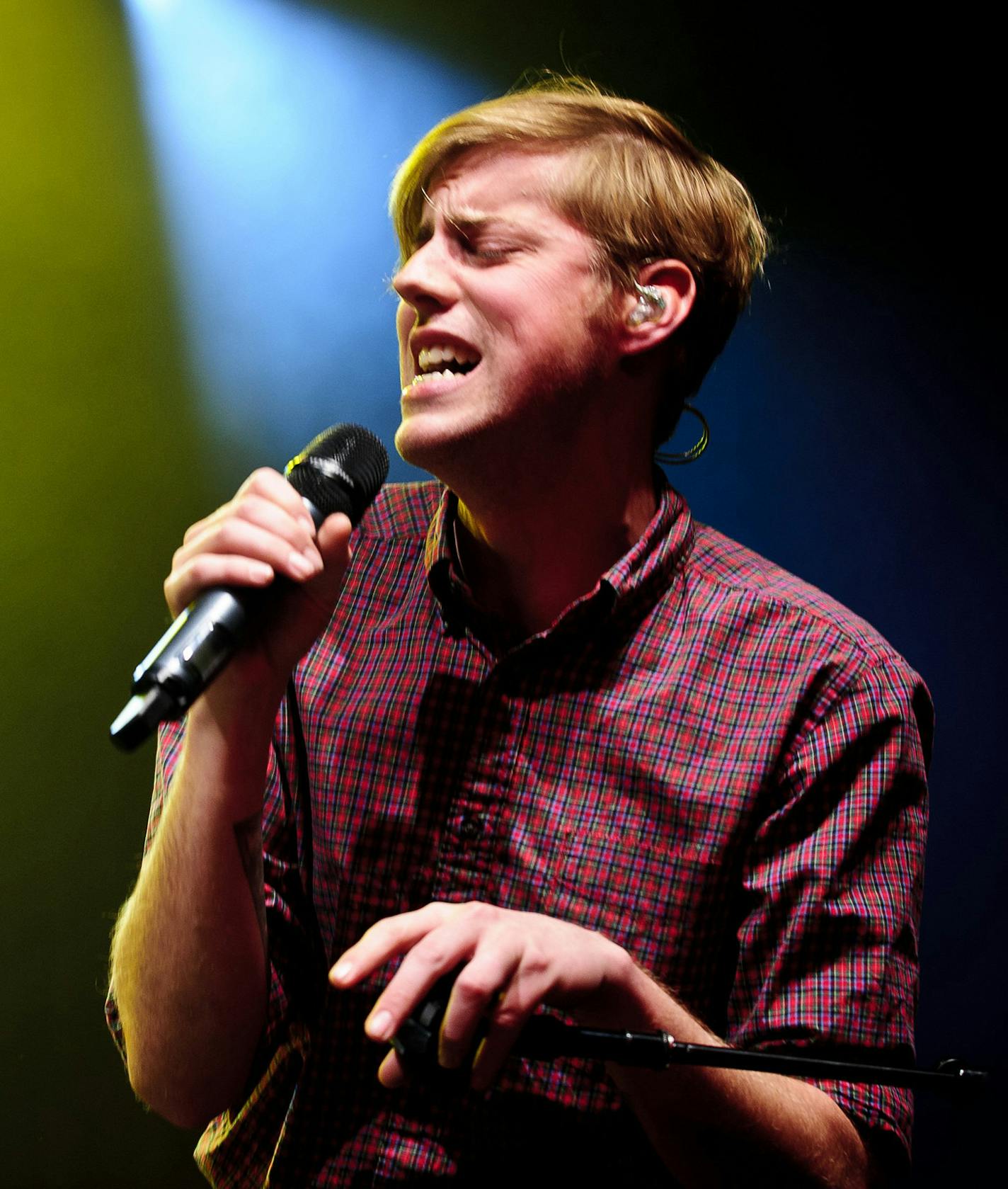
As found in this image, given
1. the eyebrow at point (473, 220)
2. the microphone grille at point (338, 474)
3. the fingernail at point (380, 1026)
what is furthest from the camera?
the eyebrow at point (473, 220)

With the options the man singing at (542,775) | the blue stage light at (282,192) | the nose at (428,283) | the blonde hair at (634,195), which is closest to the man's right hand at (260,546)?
the man singing at (542,775)

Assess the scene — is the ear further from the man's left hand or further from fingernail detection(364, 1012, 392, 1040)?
fingernail detection(364, 1012, 392, 1040)

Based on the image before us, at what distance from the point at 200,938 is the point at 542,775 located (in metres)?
0.44

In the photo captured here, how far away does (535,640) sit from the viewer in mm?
1338

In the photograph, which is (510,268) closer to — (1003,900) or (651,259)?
(651,259)

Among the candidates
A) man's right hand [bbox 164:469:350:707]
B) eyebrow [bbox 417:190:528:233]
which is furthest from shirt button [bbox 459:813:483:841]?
eyebrow [bbox 417:190:528:233]

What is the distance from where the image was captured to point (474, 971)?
0.81 metres

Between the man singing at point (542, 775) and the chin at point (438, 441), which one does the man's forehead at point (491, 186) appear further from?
the chin at point (438, 441)

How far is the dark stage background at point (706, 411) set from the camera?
1.87 metres

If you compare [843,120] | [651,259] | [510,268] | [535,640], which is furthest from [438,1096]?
[843,120]

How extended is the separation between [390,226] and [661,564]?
0.93 meters

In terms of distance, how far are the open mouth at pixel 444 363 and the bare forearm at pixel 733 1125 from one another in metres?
0.77

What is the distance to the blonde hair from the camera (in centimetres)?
147

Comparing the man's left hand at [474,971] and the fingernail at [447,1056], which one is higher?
the man's left hand at [474,971]
